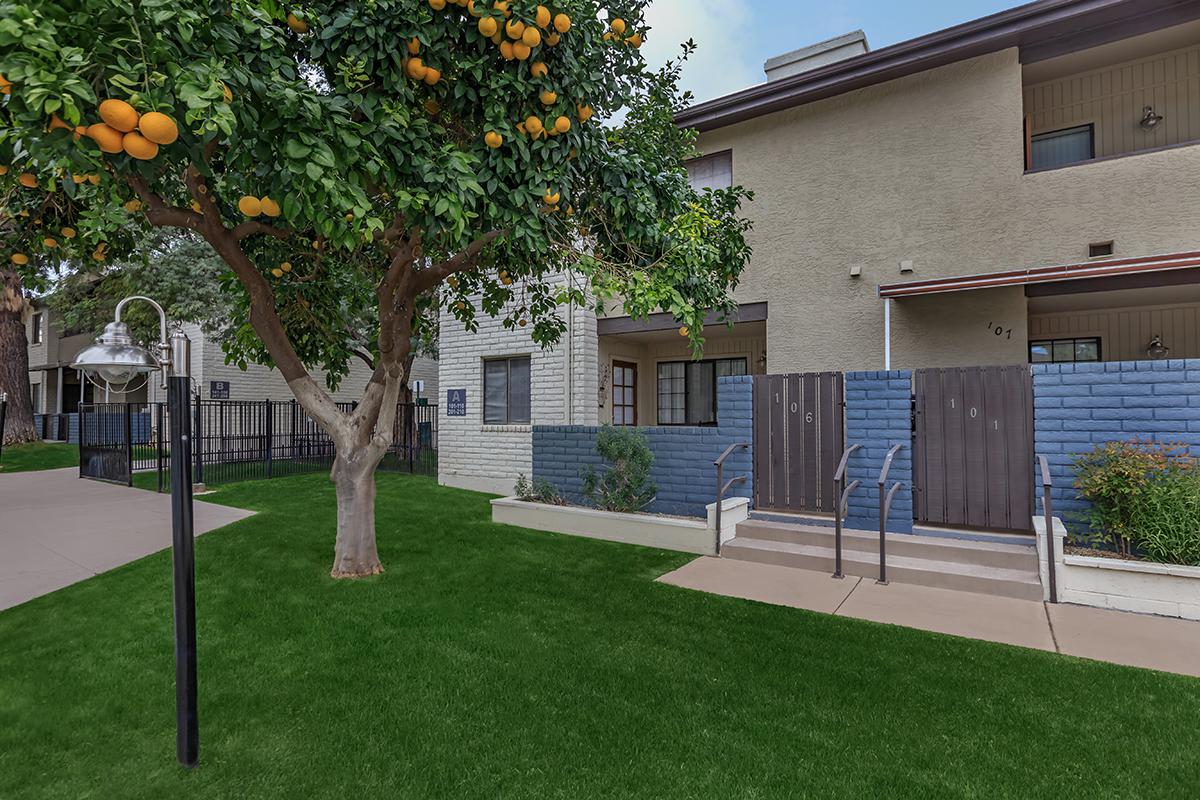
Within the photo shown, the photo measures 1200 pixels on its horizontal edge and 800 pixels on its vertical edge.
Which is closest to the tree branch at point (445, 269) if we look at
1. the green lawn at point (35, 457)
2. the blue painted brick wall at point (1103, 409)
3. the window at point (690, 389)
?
the blue painted brick wall at point (1103, 409)

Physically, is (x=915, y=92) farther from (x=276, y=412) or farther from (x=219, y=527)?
(x=276, y=412)

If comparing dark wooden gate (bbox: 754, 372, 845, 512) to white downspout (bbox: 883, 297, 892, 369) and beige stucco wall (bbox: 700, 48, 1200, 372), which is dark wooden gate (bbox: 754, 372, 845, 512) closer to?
white downspout (bbox: 883, 297, 892, 369)

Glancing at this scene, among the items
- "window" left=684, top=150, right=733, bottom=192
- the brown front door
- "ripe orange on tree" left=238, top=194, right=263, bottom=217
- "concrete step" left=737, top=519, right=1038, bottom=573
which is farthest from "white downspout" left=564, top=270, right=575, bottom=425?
"ripe orange on tree" left=238, top=194, right=263, bottom=217

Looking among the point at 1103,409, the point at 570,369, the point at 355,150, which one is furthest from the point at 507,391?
the point at 1103,409

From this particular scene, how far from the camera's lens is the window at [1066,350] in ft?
30.3

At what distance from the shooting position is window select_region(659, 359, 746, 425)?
469 inches

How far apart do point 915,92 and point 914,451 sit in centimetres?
555

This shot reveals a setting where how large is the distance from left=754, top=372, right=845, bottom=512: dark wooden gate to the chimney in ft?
19.6

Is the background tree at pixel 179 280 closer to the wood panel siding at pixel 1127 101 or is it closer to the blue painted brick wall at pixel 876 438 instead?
the blue painted brick wall at pixel 876 438

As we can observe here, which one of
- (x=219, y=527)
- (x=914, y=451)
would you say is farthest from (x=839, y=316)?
(x=219, y=527)

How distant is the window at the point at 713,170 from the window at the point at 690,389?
3443 millimetres

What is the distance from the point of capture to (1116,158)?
7.23 m

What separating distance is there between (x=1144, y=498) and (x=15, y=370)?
1096 inches

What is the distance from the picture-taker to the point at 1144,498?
5.14 metres
